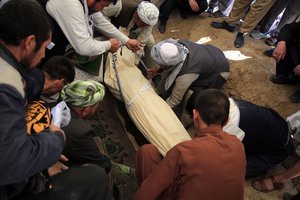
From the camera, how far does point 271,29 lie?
4.64 meters

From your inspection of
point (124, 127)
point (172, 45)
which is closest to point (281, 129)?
point (172, 45)

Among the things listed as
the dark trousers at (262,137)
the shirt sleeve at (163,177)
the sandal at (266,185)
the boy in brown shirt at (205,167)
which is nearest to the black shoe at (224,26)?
the dark trousers at (262,137)

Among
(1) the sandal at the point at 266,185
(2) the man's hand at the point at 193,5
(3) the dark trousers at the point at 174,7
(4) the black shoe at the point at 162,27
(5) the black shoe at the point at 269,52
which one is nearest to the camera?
(1) the sandal at the point at 266,185

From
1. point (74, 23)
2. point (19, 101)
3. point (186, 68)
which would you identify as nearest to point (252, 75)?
point (186, 68)

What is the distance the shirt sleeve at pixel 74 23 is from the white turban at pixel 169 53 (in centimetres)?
74

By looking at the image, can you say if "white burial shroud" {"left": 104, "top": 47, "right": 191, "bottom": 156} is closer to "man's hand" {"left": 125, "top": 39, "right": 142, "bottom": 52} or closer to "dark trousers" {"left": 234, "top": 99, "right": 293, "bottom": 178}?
"man's hand" {"left": 125, "top": 39, "right": 142, "bottom": 52}

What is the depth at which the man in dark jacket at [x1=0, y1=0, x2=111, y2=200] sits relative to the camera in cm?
121

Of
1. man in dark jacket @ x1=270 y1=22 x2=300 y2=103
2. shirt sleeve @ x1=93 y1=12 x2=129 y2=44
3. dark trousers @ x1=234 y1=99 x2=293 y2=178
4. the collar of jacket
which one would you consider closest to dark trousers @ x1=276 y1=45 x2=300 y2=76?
man in dark jacket @ x1=270 y1=22 x2=300 y2=103

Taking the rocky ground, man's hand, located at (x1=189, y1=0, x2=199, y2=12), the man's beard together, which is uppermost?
the man's beard

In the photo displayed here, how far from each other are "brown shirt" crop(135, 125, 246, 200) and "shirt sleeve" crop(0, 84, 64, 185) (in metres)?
0.78

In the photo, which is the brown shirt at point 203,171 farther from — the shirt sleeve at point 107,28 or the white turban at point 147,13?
the white turban at point 147,13

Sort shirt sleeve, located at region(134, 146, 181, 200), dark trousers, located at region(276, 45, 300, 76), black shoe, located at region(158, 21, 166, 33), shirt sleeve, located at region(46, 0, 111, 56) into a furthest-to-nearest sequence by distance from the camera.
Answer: black shoe, located at region(158, 21, 166, 33), dark trousers, located at region(276, 45, 300, 76), shirt sleeve, located at region(46, 0, 111, 56), shirt sleeve, located at region(134, 146, 181, 200)

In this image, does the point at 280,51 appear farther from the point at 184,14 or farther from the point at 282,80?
the point at 184,14

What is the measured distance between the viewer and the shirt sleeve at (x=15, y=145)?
1194mm
